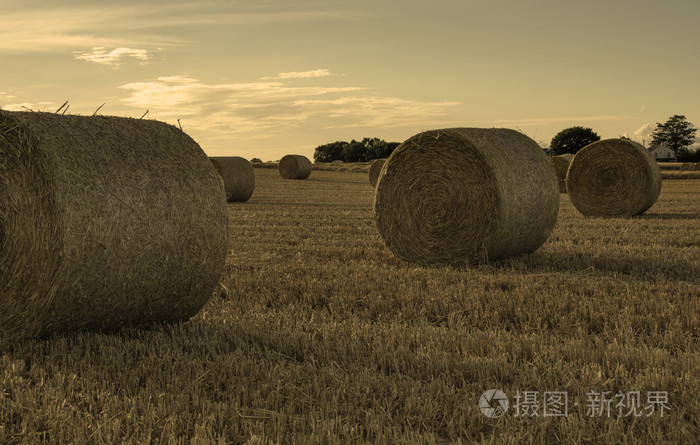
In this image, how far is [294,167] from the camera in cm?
3838

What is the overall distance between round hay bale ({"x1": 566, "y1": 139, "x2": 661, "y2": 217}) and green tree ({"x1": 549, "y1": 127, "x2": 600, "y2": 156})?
60.7 metres

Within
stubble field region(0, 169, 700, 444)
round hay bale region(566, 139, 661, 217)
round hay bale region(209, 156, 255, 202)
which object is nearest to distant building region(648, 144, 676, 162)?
round hay bale region(566, 139, 661, 217)

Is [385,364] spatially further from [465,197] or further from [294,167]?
[294,167]

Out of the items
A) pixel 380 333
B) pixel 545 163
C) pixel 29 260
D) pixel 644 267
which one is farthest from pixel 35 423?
pixel 545 163

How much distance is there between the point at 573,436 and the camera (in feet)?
11.8

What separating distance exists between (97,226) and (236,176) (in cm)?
1705

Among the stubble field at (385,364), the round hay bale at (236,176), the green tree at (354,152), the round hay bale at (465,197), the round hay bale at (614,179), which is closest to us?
the stubble field at (385,364)

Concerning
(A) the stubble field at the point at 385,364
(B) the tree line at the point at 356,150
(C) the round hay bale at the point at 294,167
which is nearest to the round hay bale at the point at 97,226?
(A) the stubble field at the point at 385,364

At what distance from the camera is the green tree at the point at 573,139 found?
7599 centimetres

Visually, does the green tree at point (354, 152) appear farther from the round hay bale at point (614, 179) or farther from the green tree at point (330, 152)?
the round hay bale at point (614, 179)

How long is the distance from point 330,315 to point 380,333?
0.94 meters

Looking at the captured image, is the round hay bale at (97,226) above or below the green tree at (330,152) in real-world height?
below

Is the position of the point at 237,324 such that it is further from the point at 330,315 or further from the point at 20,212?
the point at 20,212

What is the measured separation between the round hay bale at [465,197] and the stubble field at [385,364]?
0.87 metres
